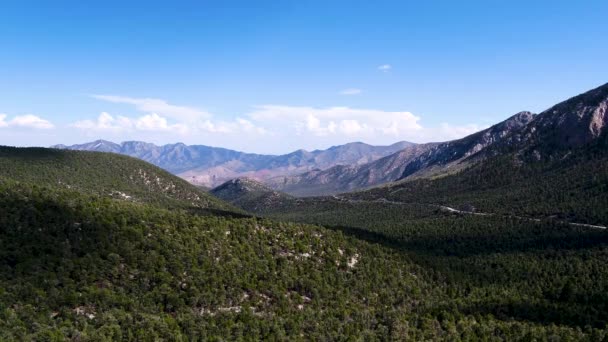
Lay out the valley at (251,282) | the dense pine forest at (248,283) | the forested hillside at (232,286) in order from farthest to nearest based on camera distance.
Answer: the valley at (251,282), the dense pine forest at (248,283), the forested hillside at (232,286)

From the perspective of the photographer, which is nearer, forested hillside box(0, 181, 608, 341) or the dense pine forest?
forested hillside box(0, 181, 608, 341)

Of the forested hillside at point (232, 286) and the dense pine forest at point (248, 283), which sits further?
the dense pine forest at point (248, 283)

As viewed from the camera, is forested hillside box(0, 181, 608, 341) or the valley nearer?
forested hillside box(0, 181, 608, 341)

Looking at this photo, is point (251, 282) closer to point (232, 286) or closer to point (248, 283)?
point (248, 283)

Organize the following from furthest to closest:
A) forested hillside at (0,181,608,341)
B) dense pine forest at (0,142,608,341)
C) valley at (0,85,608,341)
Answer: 1. valley at (0,85,608,341)
2. dense pine forest at (0,142,608,341)
3. forested hillside at (0,181,608,341)

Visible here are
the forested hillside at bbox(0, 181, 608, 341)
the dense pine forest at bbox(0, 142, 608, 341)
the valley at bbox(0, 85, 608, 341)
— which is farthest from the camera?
the valley at bbox(0, 85, 608, 341)

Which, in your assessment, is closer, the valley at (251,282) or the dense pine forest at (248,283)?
the dense pine forest at (248,283)

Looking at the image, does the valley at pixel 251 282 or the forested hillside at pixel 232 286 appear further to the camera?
the valley at pixel 251 282

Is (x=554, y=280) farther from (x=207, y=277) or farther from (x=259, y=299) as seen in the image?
(x=207, y=277)

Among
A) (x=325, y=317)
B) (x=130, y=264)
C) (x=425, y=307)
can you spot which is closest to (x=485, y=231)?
(x=425, y=307)

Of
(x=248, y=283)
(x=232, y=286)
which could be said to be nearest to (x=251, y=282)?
(x=248, y=283)

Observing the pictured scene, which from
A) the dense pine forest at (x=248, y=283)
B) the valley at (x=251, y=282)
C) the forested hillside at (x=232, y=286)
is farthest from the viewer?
the valley at (x=251, y=282)
